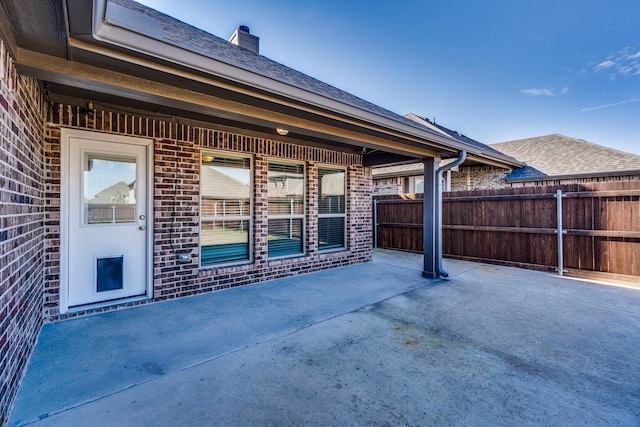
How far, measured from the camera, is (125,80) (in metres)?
2.32

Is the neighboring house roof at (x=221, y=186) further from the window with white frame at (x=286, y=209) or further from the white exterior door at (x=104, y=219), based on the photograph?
the white exterior door at (x=104, y=219)

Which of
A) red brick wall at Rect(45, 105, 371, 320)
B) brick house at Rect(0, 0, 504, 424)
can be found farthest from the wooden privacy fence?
red brick wall at Rect(45, 105, 371, 320)

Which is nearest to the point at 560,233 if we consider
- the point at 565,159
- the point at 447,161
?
the point at 447,161

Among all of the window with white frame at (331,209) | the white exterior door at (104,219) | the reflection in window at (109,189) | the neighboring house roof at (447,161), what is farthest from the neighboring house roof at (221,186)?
the neighboring house roof at (447,161)

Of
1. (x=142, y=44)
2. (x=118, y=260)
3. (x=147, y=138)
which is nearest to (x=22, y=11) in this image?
(x=142, y=44)

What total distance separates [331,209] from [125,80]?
4.50 meters

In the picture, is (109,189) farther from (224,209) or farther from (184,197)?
(224,209)

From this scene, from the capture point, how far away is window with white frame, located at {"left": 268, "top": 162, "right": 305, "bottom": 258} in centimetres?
536

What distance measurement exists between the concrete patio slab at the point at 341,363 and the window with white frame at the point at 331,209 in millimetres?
2146

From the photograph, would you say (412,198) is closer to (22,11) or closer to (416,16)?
(416,16)

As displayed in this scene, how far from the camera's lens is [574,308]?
3906 mm

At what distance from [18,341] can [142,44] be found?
7.61 feet

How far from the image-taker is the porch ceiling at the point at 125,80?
1675 mm

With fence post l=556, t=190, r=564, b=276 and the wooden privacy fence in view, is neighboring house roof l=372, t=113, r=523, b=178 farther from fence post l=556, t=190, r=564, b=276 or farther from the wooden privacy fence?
fence post l=556, t=190, r=564, b=276
